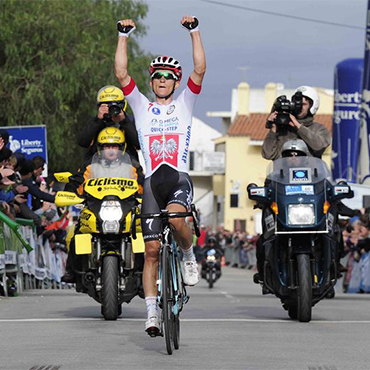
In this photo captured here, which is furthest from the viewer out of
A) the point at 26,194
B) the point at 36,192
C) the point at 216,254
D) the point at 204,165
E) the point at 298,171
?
the point at 204,165

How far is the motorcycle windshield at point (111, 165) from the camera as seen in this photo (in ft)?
41.6

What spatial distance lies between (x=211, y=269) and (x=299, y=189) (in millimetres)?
16475

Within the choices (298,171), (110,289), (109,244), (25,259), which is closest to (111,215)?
(109,244)

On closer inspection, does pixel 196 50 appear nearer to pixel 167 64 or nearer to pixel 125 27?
pixel 167 64

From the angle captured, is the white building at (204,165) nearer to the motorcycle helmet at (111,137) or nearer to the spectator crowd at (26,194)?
the spectator crowd at (26,194)

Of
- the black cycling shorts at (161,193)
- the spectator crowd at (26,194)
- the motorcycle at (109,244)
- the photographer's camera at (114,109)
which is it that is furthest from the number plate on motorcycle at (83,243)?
the spectator crowd at (26,194)

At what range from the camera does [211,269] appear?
28844 mm

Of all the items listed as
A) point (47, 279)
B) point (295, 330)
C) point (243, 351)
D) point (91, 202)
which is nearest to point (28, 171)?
point (47, 279)

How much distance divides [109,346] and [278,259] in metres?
3.17

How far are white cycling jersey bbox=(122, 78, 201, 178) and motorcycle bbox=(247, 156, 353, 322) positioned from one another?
7.63 ft

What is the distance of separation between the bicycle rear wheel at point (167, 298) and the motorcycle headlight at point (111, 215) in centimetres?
270

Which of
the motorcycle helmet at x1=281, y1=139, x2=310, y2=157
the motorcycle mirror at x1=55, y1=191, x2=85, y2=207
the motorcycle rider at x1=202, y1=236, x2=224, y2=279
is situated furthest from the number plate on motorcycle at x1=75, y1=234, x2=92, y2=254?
the motorcycle rider at x1=202, y1=236, x2=224, y2=279

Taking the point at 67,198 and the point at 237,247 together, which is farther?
the point at 237,247

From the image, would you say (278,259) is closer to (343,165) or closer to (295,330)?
(295,330)
